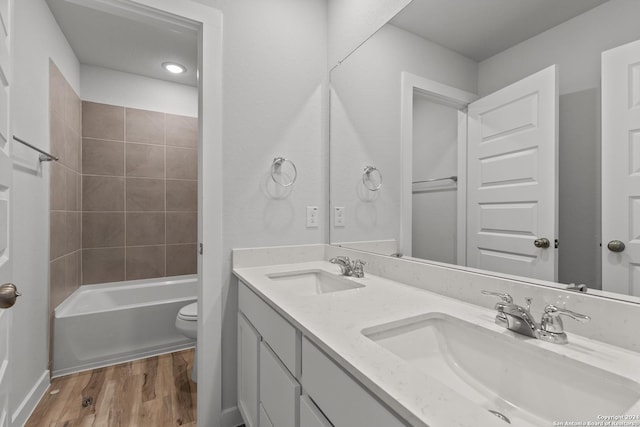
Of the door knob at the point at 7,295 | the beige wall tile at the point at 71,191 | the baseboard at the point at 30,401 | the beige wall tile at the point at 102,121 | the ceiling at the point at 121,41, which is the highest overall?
the ceiling at the point at 121,41

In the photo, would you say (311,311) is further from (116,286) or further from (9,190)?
(116,286)

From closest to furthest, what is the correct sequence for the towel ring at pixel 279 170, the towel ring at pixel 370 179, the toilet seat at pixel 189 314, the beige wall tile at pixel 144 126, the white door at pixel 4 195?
the white door at pixel 4 195 < the towel ring at pixel 370 179 < the towel ring at pixel 279 170 < the toilet seat at pixel 189 314 < the beige wall tile at pixel 144 126

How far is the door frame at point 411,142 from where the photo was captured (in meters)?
1.02

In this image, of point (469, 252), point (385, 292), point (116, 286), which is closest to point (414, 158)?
point (469, 252)

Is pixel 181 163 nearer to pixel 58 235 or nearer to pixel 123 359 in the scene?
pixel 58 235

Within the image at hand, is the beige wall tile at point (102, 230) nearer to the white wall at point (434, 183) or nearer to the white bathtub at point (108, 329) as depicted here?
the white bathtub at point (108, 329)

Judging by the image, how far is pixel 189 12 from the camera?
1.39m

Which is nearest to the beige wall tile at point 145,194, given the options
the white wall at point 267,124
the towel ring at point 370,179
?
the white wall at point 267,124

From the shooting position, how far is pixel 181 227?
10.1 ft

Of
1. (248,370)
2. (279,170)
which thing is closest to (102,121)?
(279,170)

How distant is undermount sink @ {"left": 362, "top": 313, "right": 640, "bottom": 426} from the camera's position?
21.5 inches

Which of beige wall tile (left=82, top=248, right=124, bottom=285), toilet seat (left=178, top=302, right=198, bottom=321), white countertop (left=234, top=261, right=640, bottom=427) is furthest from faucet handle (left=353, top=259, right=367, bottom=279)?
beige wall tile (left=82, top=248, right=124, bottom=285)

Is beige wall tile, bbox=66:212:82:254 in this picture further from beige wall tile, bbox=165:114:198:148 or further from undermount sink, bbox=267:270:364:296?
undermount sink, bbox=267:270:364:296

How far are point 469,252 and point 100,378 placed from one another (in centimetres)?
241
